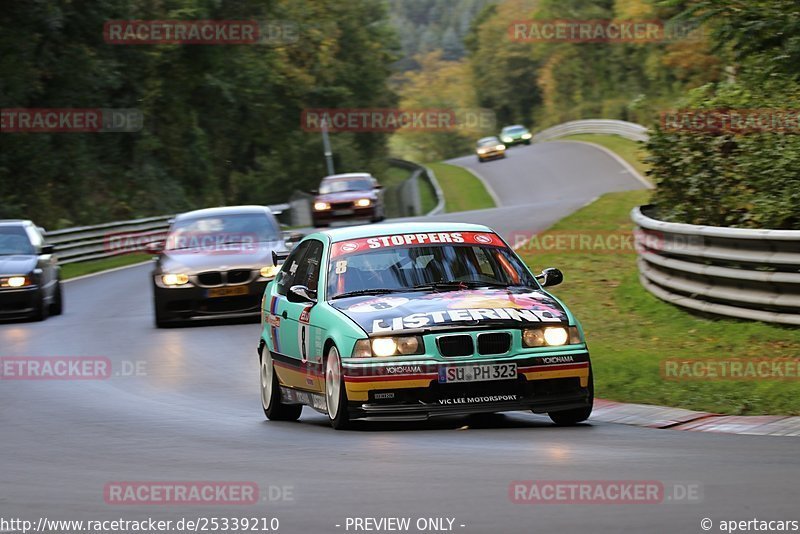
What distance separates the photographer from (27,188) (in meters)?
46.3

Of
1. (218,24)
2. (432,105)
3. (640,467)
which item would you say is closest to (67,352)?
(640,467)

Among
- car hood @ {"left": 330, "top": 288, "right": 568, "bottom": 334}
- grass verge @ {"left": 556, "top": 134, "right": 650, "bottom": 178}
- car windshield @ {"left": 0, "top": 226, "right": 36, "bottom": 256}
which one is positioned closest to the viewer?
car hood @ {"left": 330, "top": 288, "right": 568, "bottom": 334}

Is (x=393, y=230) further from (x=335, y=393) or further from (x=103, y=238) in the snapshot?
(x=103, y=238)

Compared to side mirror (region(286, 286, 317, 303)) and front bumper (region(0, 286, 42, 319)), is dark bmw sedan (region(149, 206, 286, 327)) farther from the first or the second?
side mirror (region(286, 286, 317, 303))

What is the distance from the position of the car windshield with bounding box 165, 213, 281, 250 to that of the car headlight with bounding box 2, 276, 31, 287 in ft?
9.40

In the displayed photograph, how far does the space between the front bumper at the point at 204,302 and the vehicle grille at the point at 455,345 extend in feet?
32.7

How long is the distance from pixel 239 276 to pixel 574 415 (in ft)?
32.8

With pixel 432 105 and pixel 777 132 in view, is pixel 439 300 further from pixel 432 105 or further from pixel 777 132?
pixel 432 105

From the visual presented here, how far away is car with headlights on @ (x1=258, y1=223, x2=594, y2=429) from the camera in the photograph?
31.8ft

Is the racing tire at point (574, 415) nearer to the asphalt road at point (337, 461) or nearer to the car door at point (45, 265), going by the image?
the asphalt road at point (337, 461)

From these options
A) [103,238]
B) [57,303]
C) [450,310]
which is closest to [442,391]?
[450,310]

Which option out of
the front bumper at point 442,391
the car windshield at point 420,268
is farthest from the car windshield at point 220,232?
the front bumper at point 442,391

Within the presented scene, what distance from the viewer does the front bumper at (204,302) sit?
64.2 ft

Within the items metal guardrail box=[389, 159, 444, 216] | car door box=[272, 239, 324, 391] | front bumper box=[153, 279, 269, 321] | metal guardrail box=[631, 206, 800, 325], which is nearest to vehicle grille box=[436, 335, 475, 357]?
car door box=[272, 239, 324, 391]
